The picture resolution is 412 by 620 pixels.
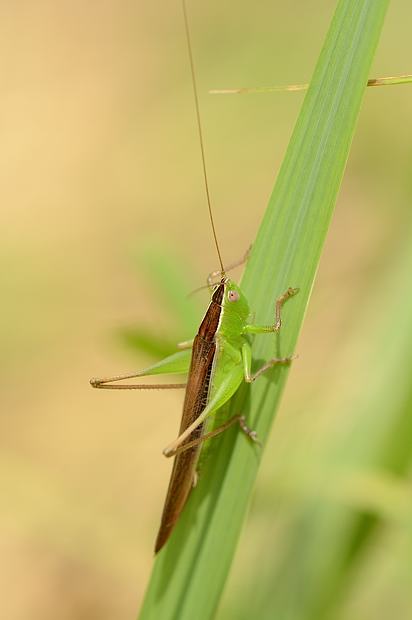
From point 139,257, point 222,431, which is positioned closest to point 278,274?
point 222,431

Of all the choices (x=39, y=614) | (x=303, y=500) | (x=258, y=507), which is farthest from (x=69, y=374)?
(x=303, y=500)

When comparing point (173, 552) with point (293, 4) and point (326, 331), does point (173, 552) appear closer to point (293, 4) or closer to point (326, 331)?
point (326, 331)

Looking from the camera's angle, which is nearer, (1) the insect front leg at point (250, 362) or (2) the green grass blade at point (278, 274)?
(2) the green grass blade at point (278, 274)

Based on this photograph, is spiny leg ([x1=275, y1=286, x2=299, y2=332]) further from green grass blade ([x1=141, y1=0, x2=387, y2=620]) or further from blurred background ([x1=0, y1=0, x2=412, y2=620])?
blurred background ([x1=0, y1=0, x2=412, y2=620])

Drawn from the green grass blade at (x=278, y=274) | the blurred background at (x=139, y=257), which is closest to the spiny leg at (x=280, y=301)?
the green grass blade at (x=278, y=274)

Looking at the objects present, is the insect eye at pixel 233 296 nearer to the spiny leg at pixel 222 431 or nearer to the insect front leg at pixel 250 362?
the insect front leg at pixel 250 362

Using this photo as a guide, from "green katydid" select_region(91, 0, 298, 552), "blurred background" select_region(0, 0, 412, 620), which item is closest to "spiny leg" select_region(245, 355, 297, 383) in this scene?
"green katydid" select_region(91, 0, 298, 552)

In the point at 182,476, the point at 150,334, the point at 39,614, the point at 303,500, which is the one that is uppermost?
the point at 150,334
